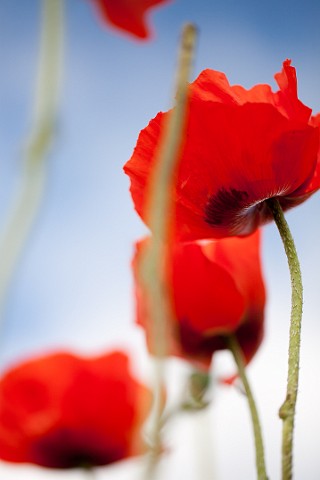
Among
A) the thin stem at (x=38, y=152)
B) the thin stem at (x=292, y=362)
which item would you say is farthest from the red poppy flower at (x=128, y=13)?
the thin stem at (x=292, y=362)

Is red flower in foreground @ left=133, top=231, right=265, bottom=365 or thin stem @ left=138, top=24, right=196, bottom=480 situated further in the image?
red flower in foreground @ left=133, top=231, right=265, bottom=365

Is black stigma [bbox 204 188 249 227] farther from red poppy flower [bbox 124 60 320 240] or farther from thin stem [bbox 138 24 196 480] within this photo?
thin stem [bbox 138 24 196 480]

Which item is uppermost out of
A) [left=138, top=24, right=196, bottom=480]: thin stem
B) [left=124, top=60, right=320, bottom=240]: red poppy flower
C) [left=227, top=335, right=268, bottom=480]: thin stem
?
[left=124, top=60, right=320, bottom=240]: red poppy flower

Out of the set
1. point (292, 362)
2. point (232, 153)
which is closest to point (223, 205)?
point (232, 153)

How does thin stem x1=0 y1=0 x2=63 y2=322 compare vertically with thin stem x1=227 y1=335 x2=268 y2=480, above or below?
above

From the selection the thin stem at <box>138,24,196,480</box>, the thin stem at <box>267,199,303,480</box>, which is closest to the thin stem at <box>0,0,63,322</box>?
the thin stem at <box>138,24,196,480</box>

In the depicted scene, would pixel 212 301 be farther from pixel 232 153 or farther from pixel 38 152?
pixel 38 152
